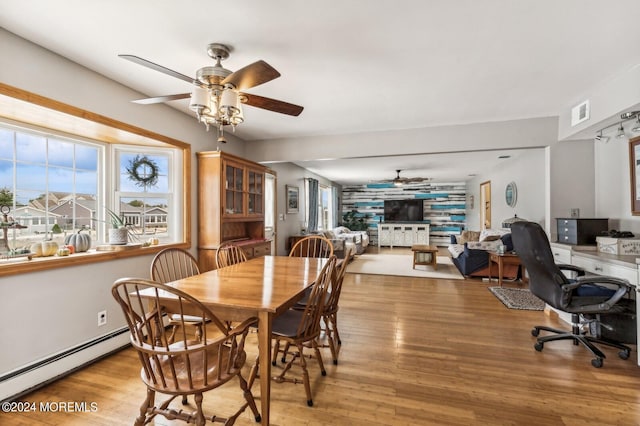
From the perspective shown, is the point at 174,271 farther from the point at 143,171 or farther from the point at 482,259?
the point at 482,259

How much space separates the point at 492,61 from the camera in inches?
89.0

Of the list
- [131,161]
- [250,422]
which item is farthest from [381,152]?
[250,422]

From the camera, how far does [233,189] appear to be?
150 inches

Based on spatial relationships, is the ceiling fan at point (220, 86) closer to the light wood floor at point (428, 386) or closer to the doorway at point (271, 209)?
the light wood floor at point (428, 386)

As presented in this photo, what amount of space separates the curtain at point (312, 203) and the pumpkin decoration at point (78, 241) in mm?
4836

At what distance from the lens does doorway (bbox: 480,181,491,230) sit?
7354 mm

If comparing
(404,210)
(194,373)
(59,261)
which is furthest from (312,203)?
(194,373)

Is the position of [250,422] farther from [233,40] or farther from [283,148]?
[283,148]

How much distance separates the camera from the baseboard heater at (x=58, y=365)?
1946mm

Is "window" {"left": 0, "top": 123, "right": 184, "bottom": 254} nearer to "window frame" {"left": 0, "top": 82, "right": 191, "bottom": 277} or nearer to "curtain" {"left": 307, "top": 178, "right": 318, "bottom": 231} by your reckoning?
"window frame" {"left": 0, "top": 82, "right": 191, "bottom": 277}

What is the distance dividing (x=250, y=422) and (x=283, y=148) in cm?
353

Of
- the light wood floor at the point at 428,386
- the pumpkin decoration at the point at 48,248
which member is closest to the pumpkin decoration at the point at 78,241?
the pumpkin decoration at the point at 48,248

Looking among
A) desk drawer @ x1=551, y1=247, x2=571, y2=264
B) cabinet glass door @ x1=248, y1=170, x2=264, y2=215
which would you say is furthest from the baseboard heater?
desk drawer @ x1=551, y1=247, x2=571, y2=264

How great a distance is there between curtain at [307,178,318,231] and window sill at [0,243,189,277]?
443 cm
